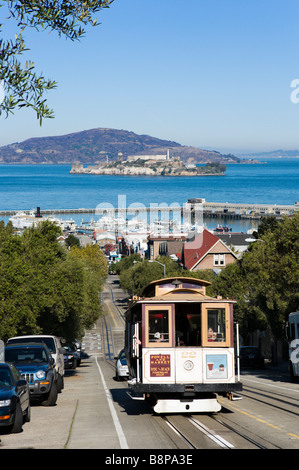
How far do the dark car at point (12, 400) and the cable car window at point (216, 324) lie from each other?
499 centimetres

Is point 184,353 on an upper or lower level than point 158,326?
lower

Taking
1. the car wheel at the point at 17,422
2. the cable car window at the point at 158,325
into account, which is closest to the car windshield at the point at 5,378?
the car wheel at the point at 17,422

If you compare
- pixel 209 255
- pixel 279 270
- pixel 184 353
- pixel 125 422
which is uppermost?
pixel 184 353

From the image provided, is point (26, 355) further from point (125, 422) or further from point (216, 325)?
point (216, 325)

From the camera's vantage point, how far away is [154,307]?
60.9 ft

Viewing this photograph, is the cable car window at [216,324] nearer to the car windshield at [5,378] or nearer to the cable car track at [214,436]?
the cable car track at [214,436]

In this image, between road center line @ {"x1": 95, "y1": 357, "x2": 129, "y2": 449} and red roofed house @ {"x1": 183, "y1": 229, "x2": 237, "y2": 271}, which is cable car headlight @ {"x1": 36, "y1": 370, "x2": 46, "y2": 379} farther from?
red roofed house @ {"x1": 183, "y1": 229, "x2": 237, "y2": 271}

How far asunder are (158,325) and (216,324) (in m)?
1.53

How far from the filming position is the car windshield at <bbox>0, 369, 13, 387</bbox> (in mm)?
16763

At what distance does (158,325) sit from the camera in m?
18.6

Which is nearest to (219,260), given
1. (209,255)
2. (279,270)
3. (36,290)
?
(209,255)

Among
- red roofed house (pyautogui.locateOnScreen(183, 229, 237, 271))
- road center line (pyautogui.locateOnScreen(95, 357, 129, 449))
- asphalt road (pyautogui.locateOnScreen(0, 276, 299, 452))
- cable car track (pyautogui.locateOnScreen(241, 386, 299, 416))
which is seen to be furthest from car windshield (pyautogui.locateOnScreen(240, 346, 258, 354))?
red roofed house (pyautogui.locateOnScreen(183, 229, 237, 271))
